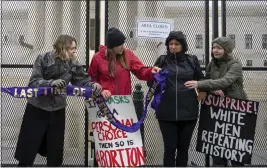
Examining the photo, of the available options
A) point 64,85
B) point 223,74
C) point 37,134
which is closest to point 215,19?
Answer: point 223,74

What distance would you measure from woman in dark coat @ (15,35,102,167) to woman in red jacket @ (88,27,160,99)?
0.21 m

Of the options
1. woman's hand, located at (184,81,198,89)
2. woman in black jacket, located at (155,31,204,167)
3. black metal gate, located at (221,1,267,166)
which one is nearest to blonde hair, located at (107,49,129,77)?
woman in black jacket, located at (155,31,204,167)

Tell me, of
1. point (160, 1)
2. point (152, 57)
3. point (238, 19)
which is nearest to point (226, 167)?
point (152, 57)

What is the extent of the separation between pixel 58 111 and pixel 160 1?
226cm

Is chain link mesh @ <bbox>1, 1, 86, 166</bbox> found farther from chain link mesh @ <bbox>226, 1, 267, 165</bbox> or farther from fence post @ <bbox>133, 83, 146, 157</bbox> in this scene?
chain link mesh @ <bbox>226, 1, 267, 165</bbox>

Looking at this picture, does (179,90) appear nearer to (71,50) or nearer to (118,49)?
(118,49)

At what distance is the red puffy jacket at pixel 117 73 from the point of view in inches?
156

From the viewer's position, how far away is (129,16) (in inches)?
193

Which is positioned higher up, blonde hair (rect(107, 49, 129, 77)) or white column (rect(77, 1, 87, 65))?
white column (rect(77, 1, 87, 65))

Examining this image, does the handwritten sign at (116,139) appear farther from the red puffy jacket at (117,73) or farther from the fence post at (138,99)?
the fence post at (138,99)

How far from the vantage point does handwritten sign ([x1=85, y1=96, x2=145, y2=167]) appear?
→ 389 centimetres

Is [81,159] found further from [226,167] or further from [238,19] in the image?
[238,19]

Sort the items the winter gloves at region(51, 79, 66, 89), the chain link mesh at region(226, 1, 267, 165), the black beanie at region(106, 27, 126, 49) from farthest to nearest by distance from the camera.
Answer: the chain link mesh at region(226, 1, 267, 165), the black beanie at region(106, 27, 126, 49), the winter gloves at region(51, 79, 66, 89)

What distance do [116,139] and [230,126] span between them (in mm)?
1486
